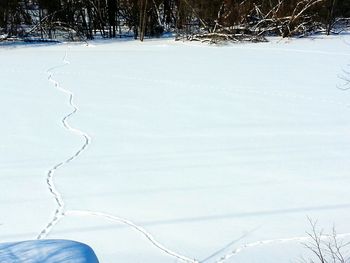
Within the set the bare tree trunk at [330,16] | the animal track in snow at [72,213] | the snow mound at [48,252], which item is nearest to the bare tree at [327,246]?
the animal track in snow at [72,213]

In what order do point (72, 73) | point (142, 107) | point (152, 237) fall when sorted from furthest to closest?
point (72, 73) → point (142, 107) → point (152, 237)

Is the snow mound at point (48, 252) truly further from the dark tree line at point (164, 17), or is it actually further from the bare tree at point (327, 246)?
the dark tree line at point (164, 17)

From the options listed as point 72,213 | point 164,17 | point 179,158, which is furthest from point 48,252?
point 164,17

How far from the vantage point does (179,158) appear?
4.81 meters

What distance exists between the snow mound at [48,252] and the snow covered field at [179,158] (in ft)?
4.14

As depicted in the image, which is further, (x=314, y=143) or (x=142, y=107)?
(x=142, y=107)

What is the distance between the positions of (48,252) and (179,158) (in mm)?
3171

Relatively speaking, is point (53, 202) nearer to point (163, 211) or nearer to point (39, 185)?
point (39, 185)

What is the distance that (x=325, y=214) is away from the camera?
3.58 metres

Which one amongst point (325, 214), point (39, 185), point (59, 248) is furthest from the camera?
point (39, 185)

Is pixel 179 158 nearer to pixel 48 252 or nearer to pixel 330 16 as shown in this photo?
pixel 48 252

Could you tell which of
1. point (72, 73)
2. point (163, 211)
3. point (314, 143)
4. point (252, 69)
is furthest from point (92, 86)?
point (163, 211)

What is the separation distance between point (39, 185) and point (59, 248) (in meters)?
2.53

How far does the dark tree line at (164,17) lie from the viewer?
15211 millimetres
